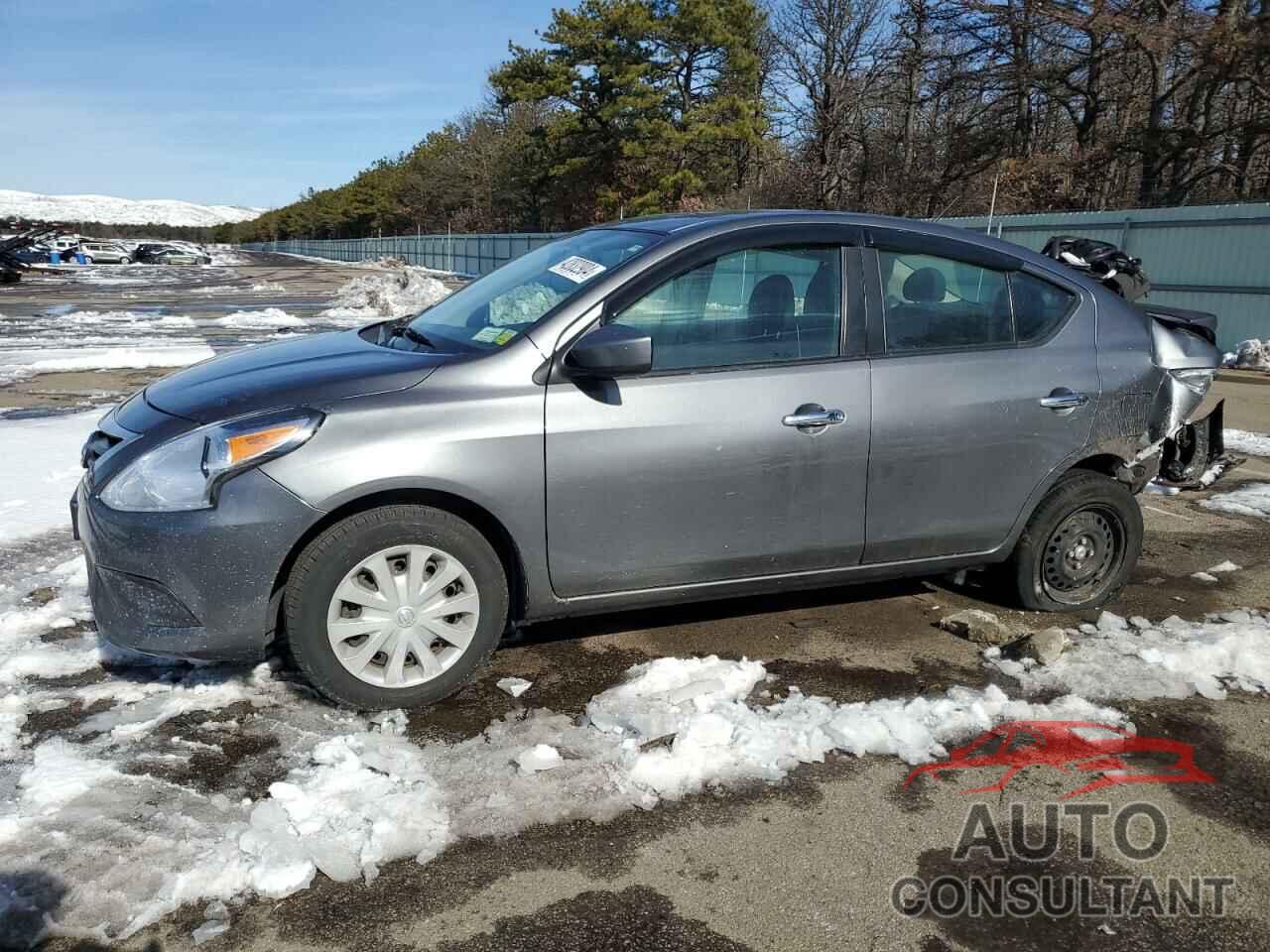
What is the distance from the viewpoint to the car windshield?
3656 millimetres

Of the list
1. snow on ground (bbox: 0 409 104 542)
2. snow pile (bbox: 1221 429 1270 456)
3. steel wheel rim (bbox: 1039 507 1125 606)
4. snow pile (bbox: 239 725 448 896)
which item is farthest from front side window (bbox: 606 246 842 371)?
snow pile (bbox: 1221 429 1270 456)

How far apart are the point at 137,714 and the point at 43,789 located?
50 centimetres

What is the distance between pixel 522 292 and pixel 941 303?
172 cm

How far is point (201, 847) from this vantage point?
264 centimetres

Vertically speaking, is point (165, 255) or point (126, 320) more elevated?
point (165, 255)

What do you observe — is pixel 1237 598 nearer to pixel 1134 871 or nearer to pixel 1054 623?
pixel 1054 623

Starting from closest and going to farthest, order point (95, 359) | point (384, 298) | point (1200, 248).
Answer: point (95, 359)
point (1200, 248)
point (384, 298)

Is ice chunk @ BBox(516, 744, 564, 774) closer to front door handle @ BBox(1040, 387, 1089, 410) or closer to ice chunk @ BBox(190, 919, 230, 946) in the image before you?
ice chunk @ BBox(190, 919, 230, 946)

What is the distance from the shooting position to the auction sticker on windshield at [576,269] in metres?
3.68

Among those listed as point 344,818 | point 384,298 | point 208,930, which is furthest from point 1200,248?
point 208,930

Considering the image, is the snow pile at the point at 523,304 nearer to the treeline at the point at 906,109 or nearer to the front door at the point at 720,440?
the front door at the point at 720,440

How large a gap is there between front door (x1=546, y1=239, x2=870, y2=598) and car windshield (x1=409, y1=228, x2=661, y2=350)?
0.94 feet

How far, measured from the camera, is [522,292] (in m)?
3.91

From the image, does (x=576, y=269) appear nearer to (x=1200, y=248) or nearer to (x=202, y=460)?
(x=202, y=460)
